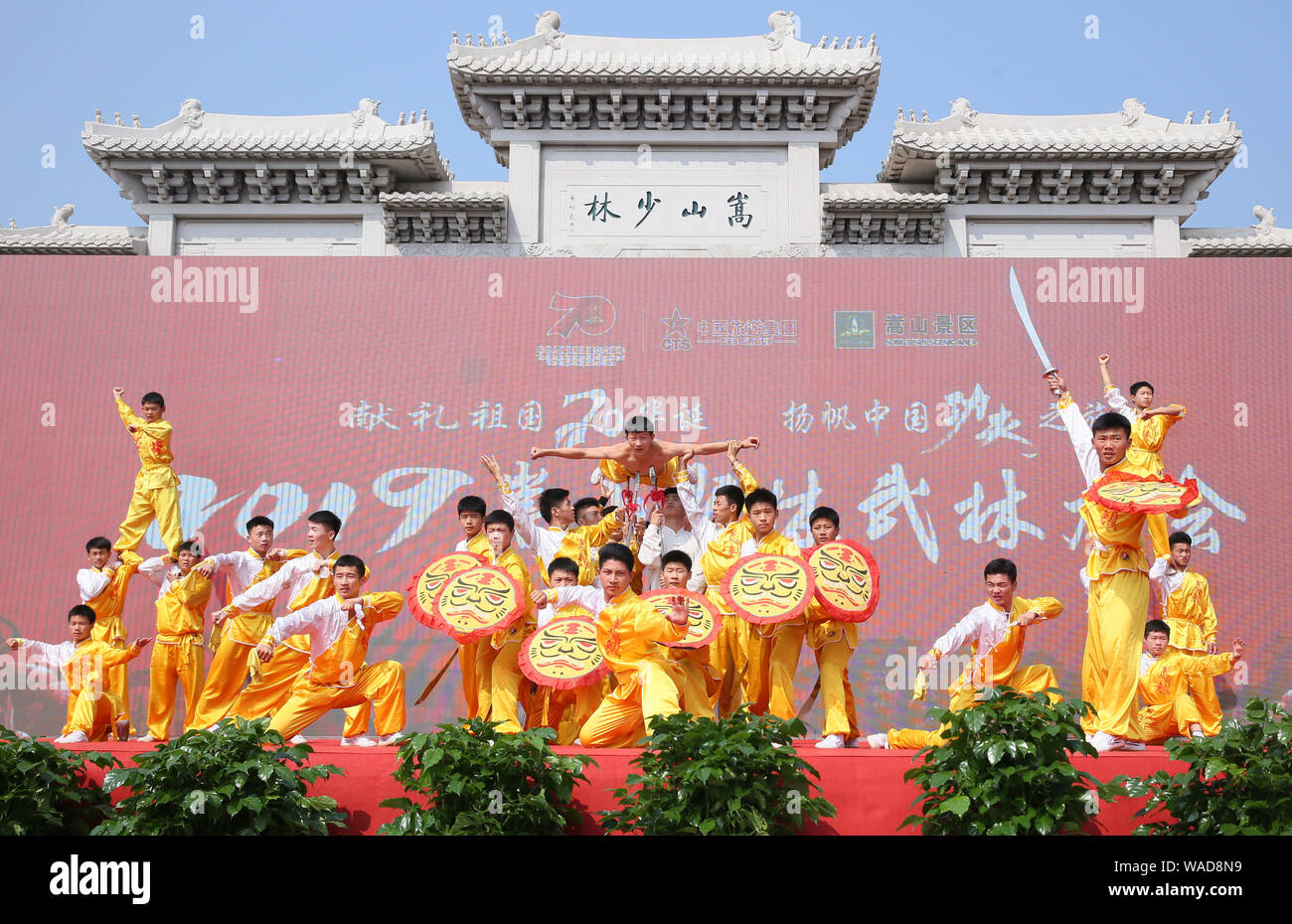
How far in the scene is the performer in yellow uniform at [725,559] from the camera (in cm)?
583

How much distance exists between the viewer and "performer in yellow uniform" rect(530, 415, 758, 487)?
6199 mm

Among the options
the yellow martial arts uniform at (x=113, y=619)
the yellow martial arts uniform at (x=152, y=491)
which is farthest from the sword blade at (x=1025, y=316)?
the yellow martial arts uniform at (x=113, y=619)

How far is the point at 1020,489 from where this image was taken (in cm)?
821

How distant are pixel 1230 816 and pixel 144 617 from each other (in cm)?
650

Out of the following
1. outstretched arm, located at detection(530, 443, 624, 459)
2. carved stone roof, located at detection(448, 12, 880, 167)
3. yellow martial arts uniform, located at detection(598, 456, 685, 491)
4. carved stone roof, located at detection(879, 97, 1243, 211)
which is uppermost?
carved stone roof, located at detection(448, 12, 880, 167)

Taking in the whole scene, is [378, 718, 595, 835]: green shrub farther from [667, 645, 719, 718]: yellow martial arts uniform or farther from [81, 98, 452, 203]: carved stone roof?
[81, 98, 452, 203]: carved stone roof

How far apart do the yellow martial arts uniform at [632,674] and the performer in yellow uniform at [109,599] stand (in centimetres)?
331

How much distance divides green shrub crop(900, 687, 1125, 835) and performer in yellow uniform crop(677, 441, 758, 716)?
142cm

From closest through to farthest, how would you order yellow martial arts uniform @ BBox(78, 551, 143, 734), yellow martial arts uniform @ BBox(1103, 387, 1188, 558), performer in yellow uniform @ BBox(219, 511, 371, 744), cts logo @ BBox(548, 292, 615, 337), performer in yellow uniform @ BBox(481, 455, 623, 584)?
performer in yellow uniform @ BBox(219, 511, 371, 744)
yellow martial arts uniform @ BBox(1103, 387, 1188, 558)
performer in yellow uniform @ BBox(481, 455, 623, 584)
yellow martial arts uniform @ BBox(78, 551, 143, 734)
cts logo @ BBox(548, 292, 615, 337)

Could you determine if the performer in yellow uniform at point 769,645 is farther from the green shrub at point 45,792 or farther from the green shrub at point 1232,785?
the green shrub at point 45,792

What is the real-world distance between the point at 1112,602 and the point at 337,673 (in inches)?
136

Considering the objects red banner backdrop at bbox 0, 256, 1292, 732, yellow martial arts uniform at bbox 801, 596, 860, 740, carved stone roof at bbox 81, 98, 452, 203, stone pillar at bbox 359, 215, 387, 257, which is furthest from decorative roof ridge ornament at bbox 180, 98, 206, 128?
yellow martial arts uniform at bbox 801, 596, 860, 740
